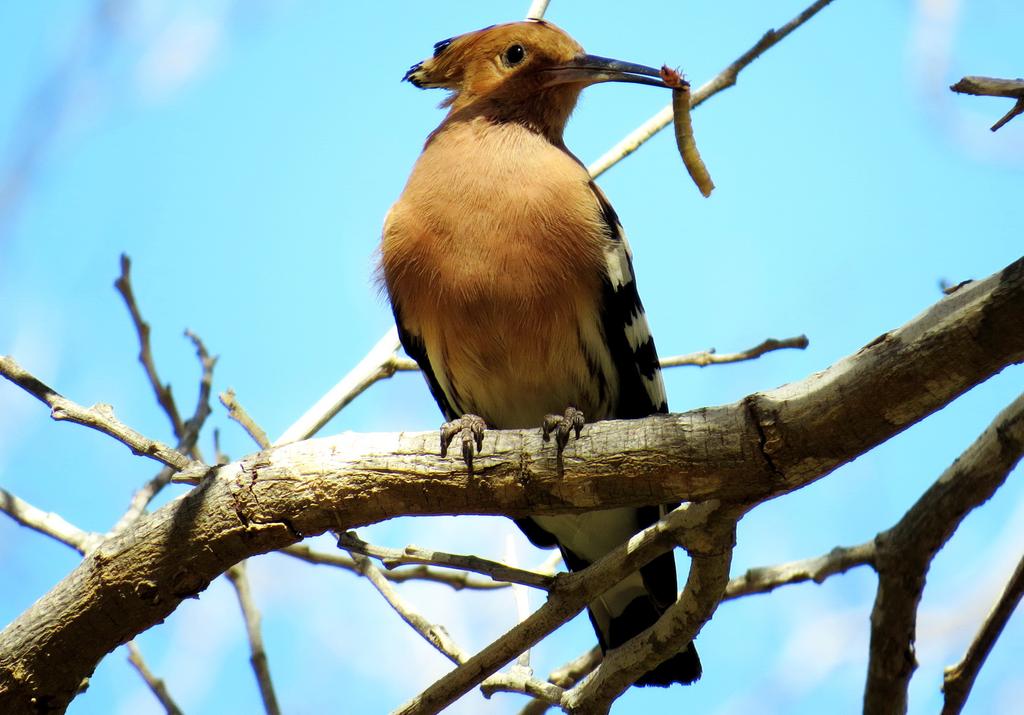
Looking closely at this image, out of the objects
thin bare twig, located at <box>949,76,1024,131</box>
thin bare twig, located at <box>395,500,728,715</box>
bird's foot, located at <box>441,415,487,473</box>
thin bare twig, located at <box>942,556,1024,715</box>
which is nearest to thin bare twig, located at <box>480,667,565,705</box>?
thin bare twig, located at <box>395,500,728,715</box>

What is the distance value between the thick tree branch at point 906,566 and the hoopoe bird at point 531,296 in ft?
2.82

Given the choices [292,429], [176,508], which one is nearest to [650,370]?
[292,429]

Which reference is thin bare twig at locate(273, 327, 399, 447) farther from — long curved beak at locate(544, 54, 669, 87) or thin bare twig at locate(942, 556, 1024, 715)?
thin bare twig at locate(942, 556, 1024, 715)

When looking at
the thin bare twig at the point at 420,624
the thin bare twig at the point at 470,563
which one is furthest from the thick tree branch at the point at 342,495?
the thin bare twig at the point at 420,624

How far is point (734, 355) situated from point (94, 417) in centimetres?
265

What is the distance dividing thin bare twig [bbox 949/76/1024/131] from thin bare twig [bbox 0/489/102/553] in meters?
3.50

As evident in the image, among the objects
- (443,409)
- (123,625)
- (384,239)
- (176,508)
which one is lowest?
(123,625)

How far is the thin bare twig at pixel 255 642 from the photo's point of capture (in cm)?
422

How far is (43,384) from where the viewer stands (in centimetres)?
342

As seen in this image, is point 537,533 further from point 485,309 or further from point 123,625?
point 123,625

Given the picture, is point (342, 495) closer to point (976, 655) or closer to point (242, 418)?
point (242, 418)

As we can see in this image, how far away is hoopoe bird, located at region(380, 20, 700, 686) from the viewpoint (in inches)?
165

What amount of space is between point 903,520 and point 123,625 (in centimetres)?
271

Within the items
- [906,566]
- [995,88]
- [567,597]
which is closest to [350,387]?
[567,597]
